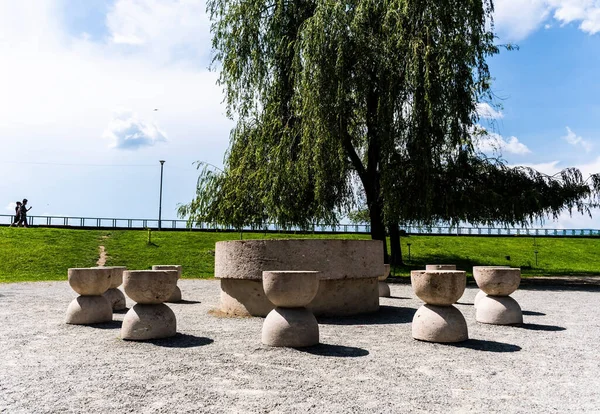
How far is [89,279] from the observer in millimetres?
8305

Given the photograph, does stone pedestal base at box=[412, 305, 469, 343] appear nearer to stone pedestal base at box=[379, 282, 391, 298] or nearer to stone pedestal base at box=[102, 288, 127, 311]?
stone pedestal base at box=[379, 282, 391, 298]

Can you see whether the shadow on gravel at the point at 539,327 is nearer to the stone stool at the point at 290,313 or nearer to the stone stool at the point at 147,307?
the stone stool at the point at 290,313

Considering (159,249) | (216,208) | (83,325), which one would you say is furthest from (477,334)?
(159,249)

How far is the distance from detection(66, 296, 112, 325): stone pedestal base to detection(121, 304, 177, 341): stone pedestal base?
5.51ft

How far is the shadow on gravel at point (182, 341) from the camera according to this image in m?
6.50

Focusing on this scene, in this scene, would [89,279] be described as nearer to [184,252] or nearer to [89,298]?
[89,298]

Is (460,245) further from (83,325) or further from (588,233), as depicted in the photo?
(83,325)

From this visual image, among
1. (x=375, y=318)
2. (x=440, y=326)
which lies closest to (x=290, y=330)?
(x=440, y=326)

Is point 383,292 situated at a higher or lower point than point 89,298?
lower

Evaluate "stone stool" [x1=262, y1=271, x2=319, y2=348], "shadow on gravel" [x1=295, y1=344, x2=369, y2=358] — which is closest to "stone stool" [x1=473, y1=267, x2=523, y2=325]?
"shadow on gravel" [x1=295, y1=344, x2=369, y2=358]

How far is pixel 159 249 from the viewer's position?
2572 cm

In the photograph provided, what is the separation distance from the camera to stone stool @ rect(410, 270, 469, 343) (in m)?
6.64

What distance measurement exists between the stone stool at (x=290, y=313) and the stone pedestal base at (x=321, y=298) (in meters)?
2.19

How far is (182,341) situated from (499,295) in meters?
5.24
